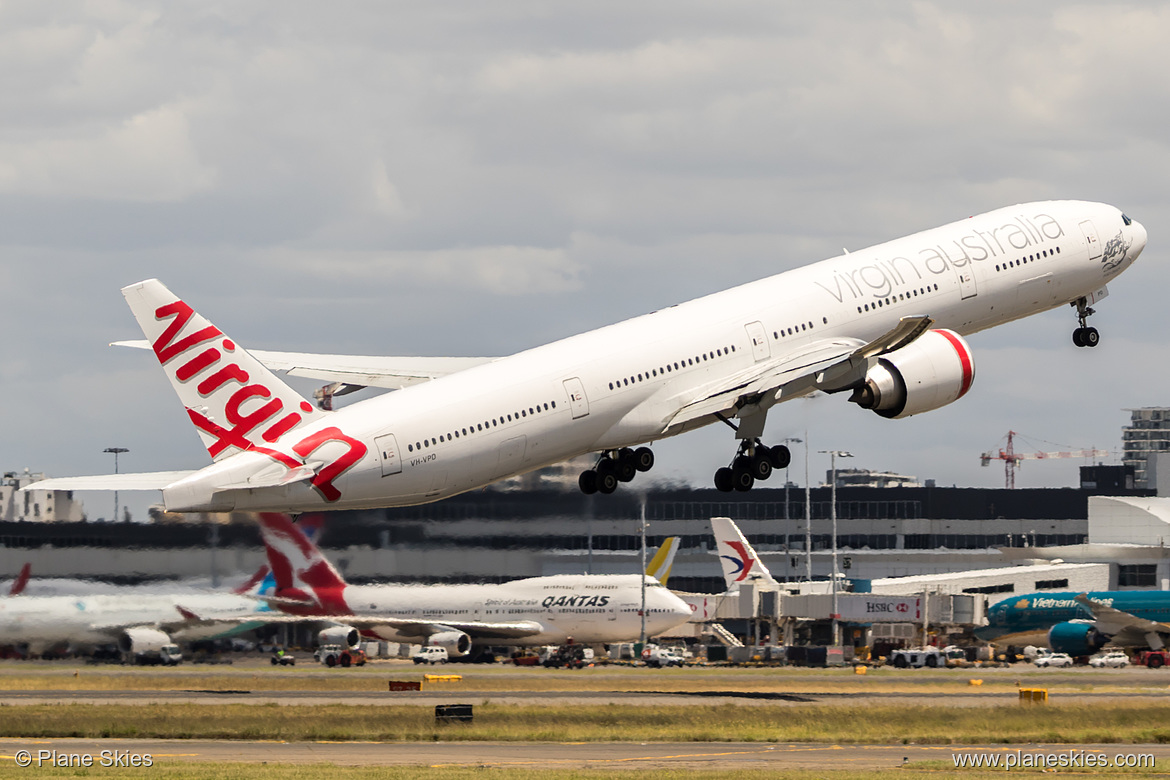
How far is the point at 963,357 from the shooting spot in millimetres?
53562

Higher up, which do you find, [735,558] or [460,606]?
[735,558]

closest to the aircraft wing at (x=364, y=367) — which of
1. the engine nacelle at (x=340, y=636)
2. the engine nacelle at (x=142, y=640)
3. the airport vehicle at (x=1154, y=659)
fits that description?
the engine nacelle at (x=142, y=640)

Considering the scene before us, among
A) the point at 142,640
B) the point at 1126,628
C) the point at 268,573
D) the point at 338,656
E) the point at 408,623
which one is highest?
the point at 268,573

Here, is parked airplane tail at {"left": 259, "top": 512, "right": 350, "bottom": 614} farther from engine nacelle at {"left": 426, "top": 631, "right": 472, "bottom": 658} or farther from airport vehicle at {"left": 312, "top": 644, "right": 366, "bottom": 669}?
engine nacelle at {"left": 426, "top": 631, "right": 472, "bottom": 658}

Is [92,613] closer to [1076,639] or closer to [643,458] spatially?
[643,458]

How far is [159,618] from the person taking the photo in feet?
207

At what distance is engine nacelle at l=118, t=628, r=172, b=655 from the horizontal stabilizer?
2031 centimetres

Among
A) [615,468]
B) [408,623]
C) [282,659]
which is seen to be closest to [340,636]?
[408,623]

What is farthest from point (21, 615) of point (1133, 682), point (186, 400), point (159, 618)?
point (1133, 682)

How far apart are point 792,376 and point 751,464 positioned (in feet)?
13.0

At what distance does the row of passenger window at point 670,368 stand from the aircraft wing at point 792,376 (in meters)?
0.84

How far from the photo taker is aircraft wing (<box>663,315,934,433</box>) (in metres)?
50.4

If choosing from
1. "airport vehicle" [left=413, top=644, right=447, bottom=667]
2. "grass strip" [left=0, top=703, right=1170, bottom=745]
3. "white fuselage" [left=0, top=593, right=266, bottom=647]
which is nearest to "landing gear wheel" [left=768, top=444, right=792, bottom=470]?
"grass strip" [left=0, top=703, right=1170, bottom=745]

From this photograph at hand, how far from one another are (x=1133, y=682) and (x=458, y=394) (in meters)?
44.5
